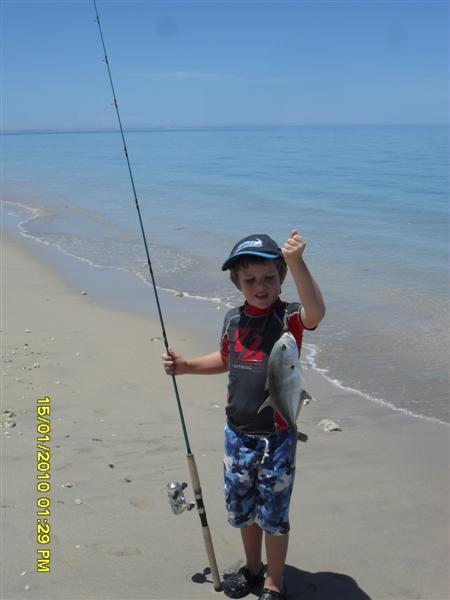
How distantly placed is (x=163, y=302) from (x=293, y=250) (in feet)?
22.7

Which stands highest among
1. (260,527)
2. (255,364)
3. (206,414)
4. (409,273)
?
(255,364)

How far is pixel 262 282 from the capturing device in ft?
10.00

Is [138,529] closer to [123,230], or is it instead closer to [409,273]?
[409,273]

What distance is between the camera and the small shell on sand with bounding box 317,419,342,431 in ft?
17.8

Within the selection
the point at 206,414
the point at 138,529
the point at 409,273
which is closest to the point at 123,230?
the point at 409,273

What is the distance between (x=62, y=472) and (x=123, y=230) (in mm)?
13222

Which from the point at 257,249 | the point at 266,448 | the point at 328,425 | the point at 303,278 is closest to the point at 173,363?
the point at 266,448

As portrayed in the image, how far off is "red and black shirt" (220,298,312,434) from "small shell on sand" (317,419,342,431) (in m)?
2.46

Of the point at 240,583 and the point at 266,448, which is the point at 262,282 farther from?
the point at 240,583

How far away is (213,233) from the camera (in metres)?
16.4

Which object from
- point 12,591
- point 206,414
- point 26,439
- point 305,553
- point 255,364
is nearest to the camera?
point 255,364

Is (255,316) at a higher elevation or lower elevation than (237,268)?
lower

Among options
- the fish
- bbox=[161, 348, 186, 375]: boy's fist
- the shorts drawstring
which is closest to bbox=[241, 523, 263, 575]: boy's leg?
the shorts drawstring

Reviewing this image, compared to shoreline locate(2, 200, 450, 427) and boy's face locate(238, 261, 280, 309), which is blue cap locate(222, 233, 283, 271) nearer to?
boy's face locate(238, 261, 280, 309)
